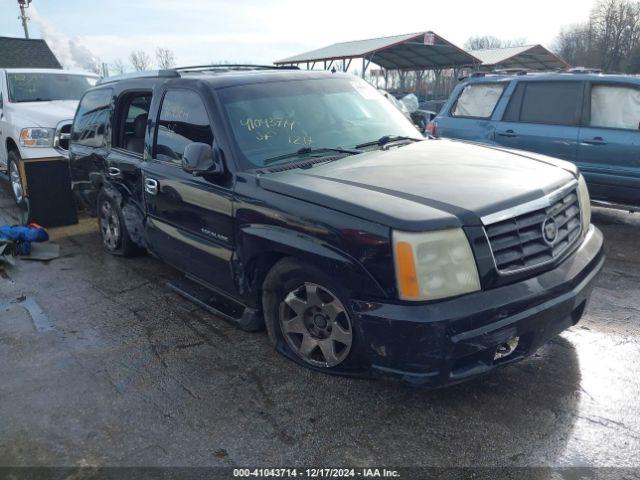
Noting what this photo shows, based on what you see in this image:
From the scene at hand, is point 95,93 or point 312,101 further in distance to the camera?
point 95,93

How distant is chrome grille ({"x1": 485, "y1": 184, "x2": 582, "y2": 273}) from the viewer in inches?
101

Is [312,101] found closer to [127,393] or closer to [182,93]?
[182,93]

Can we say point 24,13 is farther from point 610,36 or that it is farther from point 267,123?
point 610,36

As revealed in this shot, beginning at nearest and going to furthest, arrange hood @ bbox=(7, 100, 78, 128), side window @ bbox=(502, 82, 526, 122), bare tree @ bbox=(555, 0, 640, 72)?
side window @ bbox=(502, 82, 526, 122) < hood @ bbox=(7, 100, 78, 128) < bare tree @ bbox=(555, 0, 640, 72)

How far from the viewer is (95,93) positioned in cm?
538

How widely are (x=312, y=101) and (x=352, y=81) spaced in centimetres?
64

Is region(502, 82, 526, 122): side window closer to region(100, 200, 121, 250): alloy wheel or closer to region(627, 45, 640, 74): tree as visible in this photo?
region(100, 200, 121, 250): alloy wheel

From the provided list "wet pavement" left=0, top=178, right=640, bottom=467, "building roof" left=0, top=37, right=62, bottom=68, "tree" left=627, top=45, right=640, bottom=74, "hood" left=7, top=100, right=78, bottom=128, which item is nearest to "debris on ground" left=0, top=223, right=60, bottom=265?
"wet pavement" left=0, top=178, right=640, bottom=467

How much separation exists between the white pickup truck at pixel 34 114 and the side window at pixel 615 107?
6704 millimetres

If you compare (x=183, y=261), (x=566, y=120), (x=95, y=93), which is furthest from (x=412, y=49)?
(x=183, y=261)

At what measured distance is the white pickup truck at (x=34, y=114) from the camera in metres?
7.02

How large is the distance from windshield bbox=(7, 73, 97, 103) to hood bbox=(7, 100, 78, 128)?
26 centimetres

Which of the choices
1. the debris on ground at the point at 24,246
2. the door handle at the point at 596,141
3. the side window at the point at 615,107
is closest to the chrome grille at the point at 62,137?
the debris on ground at the point at 24,246

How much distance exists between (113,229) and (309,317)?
3241 millimetres
